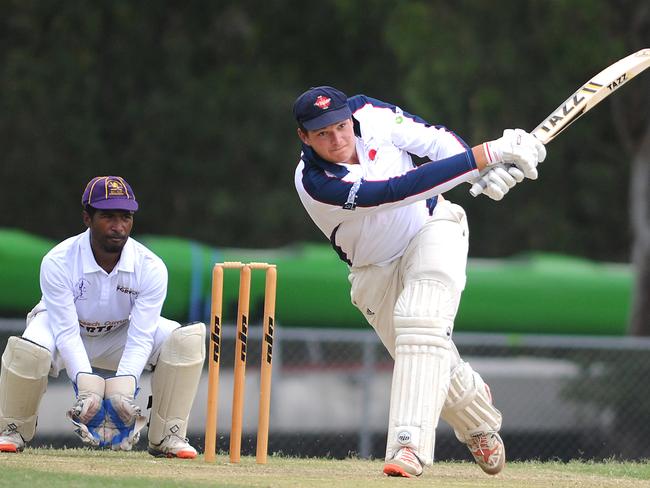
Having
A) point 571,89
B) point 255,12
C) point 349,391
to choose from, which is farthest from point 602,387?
point 255,12

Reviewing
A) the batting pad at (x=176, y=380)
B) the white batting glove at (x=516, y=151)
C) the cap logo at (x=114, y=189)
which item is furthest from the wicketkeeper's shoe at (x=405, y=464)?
the cap logo at (x=114, y=189)

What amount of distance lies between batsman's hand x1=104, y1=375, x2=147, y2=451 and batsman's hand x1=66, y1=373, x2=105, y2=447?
28 mm

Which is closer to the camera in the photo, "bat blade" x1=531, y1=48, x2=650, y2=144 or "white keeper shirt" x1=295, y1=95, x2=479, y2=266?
"white keeper shirt" x1=295, y1=95, x2=479, y2=266

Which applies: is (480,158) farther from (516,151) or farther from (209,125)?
(209,125)

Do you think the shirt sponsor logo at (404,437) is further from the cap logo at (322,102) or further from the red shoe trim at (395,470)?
the cap logo at (322,102)

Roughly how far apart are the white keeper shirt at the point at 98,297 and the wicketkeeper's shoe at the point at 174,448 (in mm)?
380

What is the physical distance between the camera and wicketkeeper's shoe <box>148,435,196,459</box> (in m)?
5.30

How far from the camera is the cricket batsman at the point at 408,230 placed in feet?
14.6

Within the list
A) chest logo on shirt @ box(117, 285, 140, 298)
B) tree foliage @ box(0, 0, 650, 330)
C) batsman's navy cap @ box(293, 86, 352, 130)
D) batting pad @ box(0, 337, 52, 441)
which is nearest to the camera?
batsman's navy cap @ box(293, 86, 352, 130)

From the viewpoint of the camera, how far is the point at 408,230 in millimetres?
4797

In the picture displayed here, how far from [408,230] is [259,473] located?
1.06 meters

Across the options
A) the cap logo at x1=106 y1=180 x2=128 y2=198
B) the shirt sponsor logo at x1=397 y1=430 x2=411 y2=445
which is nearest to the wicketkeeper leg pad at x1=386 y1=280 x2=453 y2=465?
the shirt sponsor logo at x1=397 y1=430 x2=411 y2=445

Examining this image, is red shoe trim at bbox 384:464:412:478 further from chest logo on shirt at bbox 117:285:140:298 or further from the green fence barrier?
the green fence barrier

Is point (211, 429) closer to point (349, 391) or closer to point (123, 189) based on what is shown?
point (123, 189)
